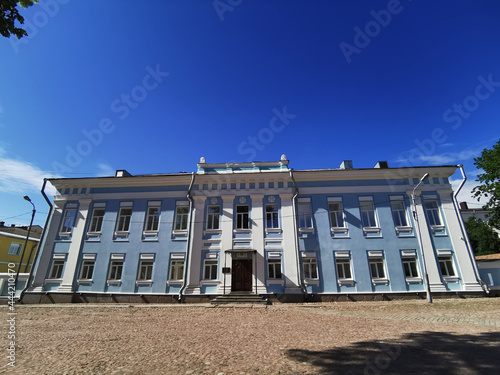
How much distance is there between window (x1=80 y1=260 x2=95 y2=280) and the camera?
16.5m

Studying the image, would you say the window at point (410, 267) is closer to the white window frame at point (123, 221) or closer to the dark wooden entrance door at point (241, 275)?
the dark wooden entrance door at point (241, 275)

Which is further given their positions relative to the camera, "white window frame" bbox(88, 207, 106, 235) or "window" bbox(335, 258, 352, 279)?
"white window frame" bbox(88, 207, 106, 235)

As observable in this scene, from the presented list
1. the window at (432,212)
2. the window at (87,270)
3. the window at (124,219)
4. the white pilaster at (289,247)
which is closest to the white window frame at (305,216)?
the white pilaster at (289,247)

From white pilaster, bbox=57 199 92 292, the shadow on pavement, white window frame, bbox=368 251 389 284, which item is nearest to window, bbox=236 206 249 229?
white window frame, bbox=368 251 389 284

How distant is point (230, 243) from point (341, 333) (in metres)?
10.1

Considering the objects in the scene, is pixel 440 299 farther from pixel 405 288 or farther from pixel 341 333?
pixel 341 333

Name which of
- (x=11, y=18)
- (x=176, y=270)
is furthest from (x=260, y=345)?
(x=176, y=270)

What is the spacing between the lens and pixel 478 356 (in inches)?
183

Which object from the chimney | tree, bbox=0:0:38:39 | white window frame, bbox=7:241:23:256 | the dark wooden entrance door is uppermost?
the chimney

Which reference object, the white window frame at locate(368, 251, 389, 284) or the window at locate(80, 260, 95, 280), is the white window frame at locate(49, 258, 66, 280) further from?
the white window frame at locate(368, 251, 389, 284)

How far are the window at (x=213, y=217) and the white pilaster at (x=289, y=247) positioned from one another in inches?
177

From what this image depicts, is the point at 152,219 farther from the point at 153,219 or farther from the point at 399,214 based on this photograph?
the point at 399,214

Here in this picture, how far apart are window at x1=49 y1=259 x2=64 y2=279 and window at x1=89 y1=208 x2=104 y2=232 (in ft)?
9.22

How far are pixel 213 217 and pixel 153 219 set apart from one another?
4299 mm
